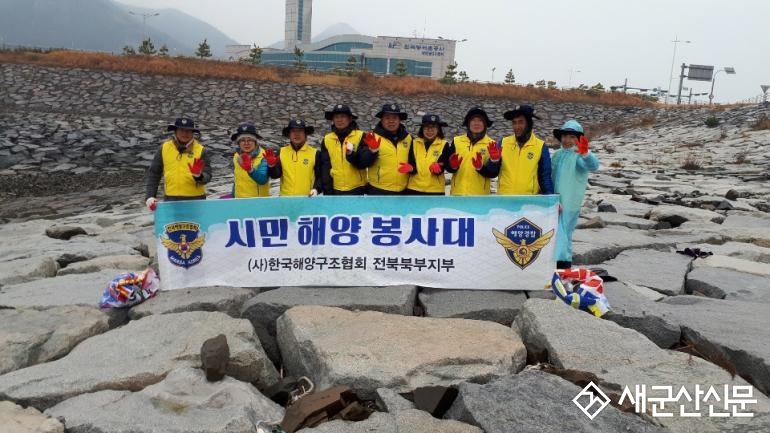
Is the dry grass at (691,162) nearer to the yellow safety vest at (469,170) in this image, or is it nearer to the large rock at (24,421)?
the yellow safety vest at (469,170)

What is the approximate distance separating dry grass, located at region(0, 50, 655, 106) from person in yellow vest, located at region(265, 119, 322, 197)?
21.8 metres

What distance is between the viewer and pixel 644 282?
5293 millimetres

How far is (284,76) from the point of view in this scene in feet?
88.5

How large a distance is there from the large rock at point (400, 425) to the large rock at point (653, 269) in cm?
315

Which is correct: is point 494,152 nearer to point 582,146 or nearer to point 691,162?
point 582,146

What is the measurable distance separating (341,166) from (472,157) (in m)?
1.28

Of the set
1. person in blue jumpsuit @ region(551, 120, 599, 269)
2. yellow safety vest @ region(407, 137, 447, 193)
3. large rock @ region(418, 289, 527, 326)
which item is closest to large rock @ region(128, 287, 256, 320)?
large rock @ region(418, 289, 527, 326)

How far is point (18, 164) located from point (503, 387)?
17.0 m

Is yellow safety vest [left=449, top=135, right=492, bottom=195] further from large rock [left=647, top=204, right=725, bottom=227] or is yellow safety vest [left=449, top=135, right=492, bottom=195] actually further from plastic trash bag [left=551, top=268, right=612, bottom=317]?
large rock [left=647, top=204, right=725, bottom=227]

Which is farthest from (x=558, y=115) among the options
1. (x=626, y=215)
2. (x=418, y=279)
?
(x=418, y=279)

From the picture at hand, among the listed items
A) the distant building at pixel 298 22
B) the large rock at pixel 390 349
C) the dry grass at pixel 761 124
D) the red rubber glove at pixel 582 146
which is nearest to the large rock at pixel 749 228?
the red rubber glove at pixel 582 146

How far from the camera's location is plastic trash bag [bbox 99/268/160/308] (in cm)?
468

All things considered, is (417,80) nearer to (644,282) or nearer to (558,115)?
(558,115)

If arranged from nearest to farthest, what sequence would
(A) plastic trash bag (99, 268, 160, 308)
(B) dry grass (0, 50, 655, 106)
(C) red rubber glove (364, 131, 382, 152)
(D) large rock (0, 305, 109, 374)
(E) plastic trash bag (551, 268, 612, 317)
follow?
1. (D) large rock (0, 305, 109, 374)
2. (E) plastic trash bag (551, 268, 612, 317)
3. (A) plastic trash bag (99, 268, 160, 308)
4. (C) red rubber glove (364, 131, 382, 152)
5. (B) dry grass (0, 50, 655, 106)
